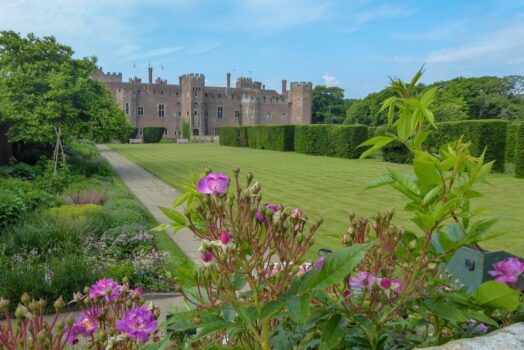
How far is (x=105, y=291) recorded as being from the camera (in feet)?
4.71

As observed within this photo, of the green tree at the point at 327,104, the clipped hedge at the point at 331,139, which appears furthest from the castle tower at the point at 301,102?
the clipped hedge at the point at 331,139

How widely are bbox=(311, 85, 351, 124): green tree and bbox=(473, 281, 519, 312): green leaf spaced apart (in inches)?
2909

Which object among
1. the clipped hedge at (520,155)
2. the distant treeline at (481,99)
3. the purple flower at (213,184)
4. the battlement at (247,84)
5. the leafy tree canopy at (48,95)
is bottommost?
the clipped hedge at (520,155)

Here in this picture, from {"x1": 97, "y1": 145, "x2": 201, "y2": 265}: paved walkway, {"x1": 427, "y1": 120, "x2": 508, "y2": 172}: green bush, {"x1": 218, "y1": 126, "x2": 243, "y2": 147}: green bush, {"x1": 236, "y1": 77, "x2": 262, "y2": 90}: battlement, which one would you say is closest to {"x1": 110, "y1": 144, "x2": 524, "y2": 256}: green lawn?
{"x1": 97, "y1": 145, "x2": 201, "y2": 265}: paved walkway

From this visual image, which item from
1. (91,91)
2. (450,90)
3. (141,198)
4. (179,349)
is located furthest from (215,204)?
(450,90)

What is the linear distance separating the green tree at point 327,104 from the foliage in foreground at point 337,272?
73723 millimetres

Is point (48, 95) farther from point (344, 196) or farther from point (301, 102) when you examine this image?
point (301, 102)

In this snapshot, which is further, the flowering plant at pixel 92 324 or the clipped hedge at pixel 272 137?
the clipped hedge at pixel 272 137

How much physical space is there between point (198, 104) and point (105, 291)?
6363 centimetres

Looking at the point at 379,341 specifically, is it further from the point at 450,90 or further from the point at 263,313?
the point at 450,90

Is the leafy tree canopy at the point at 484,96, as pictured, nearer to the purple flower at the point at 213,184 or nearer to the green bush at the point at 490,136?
the green bush at the point at 490,136

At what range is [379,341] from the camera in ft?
4.08

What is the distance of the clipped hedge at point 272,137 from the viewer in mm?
31938

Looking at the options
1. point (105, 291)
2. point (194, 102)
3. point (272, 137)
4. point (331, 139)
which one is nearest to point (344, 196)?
point (105, 291)
